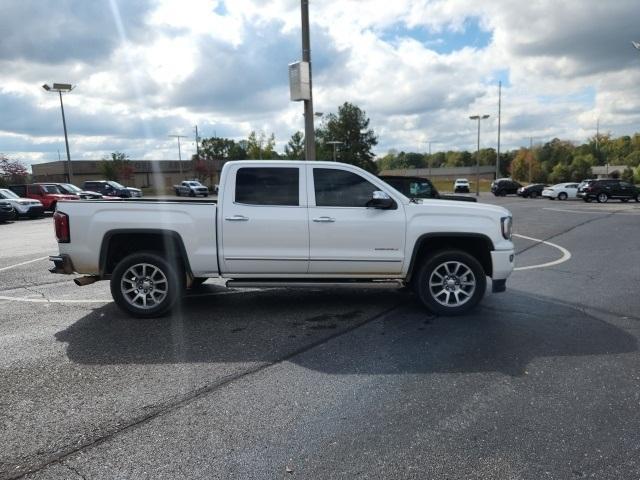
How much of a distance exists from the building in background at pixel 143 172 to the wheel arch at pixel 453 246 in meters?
67.3

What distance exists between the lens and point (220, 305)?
6.59 meters

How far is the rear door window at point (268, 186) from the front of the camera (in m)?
5.95

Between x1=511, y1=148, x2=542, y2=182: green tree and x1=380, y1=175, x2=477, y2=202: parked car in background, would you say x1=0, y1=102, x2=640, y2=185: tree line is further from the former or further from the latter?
x1=380, y1=175, x2=477, y2=202: parked car in background

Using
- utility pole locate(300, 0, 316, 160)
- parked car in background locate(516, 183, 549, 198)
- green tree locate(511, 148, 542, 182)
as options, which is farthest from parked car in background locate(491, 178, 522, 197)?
green tree locate(511, 148, 542, 182)

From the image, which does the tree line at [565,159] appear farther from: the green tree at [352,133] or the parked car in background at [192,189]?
the parked car in background at [192,189]

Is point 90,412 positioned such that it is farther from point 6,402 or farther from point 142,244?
point 142,244

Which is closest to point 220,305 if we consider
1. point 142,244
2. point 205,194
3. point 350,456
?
point 142,244

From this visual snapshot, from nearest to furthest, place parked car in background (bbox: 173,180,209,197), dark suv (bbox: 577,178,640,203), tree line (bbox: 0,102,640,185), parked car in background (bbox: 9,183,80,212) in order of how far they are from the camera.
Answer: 1. parked car in background (bbox: 9,183,80,212)
2. dark suv (bbox: 577,178,640,203)
3. parked car in background (bbox: 173,180,209,197)
4. tree line (bbox: 0,102,640,185)

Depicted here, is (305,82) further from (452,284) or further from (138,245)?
(452,284)

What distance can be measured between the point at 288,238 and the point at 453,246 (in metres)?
2.08

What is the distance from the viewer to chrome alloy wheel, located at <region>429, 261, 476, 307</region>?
19.5 ft

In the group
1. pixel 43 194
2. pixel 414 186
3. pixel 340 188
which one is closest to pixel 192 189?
pixel 43 194

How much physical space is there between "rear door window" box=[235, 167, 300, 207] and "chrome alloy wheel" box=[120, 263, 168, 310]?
135cm

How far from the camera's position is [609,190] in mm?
35062
